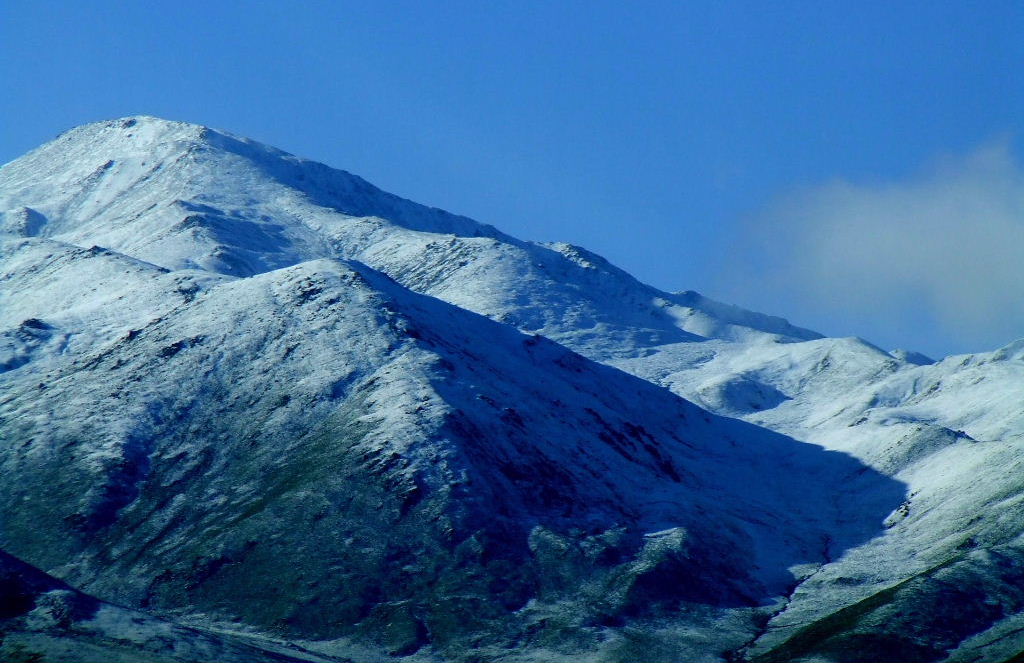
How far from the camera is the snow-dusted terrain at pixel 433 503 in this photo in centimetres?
10181

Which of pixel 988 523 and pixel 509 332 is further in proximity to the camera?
pixel 509 332

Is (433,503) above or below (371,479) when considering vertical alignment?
below

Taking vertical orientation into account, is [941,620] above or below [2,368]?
below

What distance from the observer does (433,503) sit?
120062mm

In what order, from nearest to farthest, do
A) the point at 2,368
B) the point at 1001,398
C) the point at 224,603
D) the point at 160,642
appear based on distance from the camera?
the point at 160,642 → the point at 224,603 → the point at 2,368 → the point at 1001,398

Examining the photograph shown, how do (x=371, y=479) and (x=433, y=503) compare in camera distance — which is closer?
(x=433, y=503)

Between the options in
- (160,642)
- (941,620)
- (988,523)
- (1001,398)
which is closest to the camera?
(160,642)

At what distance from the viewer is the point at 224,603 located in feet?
349

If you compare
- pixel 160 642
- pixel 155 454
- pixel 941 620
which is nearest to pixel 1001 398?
pixel 941 620

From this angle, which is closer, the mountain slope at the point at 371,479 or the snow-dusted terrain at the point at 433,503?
the snow-dusted terrain at the point at 433,503

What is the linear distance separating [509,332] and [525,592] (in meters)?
78.9

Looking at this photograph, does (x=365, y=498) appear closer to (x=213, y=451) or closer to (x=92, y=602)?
(x=213, y=451)

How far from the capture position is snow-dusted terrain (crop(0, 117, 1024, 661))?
102 m

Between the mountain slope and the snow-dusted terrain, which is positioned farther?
the mountain slope
